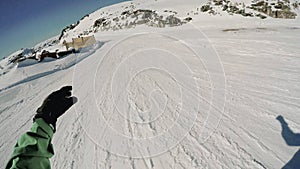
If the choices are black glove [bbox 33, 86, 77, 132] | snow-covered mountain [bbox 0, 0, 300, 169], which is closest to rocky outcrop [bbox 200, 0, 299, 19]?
snow-covered mountain [bbox 0, 0, 300, 169]

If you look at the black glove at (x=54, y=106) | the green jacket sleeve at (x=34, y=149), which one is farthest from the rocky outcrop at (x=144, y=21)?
the green jacket sleeve at (x=34, y=149)

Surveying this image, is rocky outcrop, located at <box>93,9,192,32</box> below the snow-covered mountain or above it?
below

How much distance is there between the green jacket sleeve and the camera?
133 cm

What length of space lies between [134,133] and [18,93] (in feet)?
23.8

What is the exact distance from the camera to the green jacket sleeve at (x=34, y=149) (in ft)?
4.36

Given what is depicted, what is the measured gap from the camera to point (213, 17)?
23.3 metres

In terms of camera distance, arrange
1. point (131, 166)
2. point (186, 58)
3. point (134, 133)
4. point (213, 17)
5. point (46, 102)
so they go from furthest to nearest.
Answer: point (213, 17)
point (186, 58)
point (134, 133)
point (131, 166)
point (46, 102)

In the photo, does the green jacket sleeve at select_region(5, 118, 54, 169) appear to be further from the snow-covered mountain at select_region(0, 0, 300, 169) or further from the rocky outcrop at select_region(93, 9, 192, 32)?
the rocky outcrop at select_region(93, 9, 192, 32)

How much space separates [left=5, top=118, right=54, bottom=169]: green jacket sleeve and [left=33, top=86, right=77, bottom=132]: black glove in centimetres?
20

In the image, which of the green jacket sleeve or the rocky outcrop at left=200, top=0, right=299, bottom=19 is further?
the rocky outcrop at left=200, top=0, right=299, bottom=19

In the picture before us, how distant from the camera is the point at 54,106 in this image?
189 cm

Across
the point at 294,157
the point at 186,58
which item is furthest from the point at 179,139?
the point at 186,58

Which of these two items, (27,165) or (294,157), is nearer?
(27,165)

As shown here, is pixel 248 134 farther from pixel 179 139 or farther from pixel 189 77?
pixel 189 77
